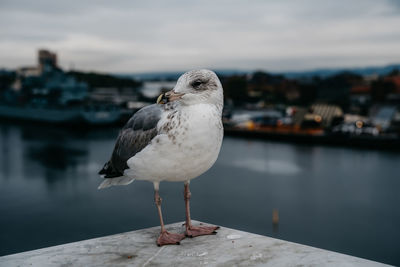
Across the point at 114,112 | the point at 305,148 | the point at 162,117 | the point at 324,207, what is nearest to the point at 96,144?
the point at 114,112

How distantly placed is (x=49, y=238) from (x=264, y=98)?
97.5 metres

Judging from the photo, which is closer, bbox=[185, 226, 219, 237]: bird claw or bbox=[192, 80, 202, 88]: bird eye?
bbox=[192, 80, 202, 88]: bird eye

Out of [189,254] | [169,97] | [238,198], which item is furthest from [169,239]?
[238,198]

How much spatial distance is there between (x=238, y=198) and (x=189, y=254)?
A: 117ft

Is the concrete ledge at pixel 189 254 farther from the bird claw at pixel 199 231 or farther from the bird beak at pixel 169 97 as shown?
the bird beak at pixel 169 97

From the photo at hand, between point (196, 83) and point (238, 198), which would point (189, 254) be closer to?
point (196, 83)

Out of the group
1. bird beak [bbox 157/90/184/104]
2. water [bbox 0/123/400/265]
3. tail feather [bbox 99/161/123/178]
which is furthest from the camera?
water [bbox 0/123/400/265]

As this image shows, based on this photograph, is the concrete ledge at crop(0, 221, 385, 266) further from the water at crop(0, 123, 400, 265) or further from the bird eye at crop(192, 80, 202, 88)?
the water at crop(0, 123, 400, 265)

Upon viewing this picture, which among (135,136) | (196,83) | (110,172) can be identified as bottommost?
(110,172)

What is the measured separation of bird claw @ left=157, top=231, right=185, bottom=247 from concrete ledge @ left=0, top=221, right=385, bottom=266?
63 millimetres

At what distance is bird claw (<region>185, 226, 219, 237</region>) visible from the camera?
3.89m

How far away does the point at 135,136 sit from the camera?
3.78 m

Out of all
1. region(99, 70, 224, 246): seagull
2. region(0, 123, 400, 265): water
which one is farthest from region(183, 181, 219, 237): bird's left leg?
region(0, 123, 400, 265): water

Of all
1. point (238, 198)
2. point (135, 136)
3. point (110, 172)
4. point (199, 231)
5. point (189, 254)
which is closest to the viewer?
point (189, 254)
